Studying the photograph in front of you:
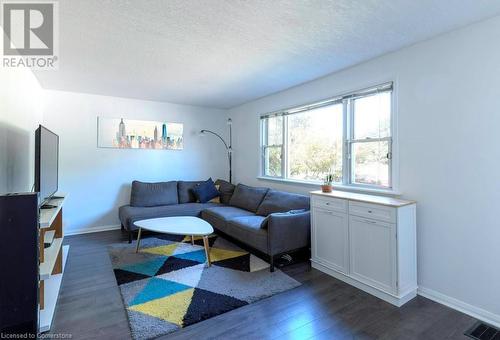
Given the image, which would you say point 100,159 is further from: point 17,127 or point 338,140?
point 338,140

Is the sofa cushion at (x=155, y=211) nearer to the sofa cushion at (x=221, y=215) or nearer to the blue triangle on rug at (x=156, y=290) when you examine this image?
the sofa cushion at (x=221, y=215)

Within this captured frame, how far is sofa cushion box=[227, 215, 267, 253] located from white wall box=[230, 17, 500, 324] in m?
1.58

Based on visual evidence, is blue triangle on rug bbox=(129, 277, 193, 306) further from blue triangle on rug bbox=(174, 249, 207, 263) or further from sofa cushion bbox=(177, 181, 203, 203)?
sofa cushion bbox=(177, 181, 203, 203)

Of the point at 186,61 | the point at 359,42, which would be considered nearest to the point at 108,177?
the point at 186,61

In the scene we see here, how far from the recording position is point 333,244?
109 inches

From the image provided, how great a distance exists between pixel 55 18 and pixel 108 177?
2.97 metres

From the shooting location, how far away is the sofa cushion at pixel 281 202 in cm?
342

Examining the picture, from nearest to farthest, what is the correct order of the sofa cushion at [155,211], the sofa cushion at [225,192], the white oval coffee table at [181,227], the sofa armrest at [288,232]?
the sofa armrest at [288,232]
the white oval coffee table at [181,227]
the sofa cushion at [155,211]
the sofa cushion at [225,192]

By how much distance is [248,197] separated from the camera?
438 cm

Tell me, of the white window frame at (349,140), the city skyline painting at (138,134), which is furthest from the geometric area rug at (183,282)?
the city skyline painting at (138,134)

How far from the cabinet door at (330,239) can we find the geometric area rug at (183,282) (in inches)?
19.2

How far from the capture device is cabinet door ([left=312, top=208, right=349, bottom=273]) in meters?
2.68

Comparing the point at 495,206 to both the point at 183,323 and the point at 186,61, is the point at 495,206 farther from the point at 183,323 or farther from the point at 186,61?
the point at 186,61

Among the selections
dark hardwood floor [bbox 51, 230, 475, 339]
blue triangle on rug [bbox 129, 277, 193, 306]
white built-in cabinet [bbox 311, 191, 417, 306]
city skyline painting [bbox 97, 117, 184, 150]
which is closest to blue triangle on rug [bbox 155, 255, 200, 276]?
blue triangle on rug [bbox 129, 277, 193, 306]
